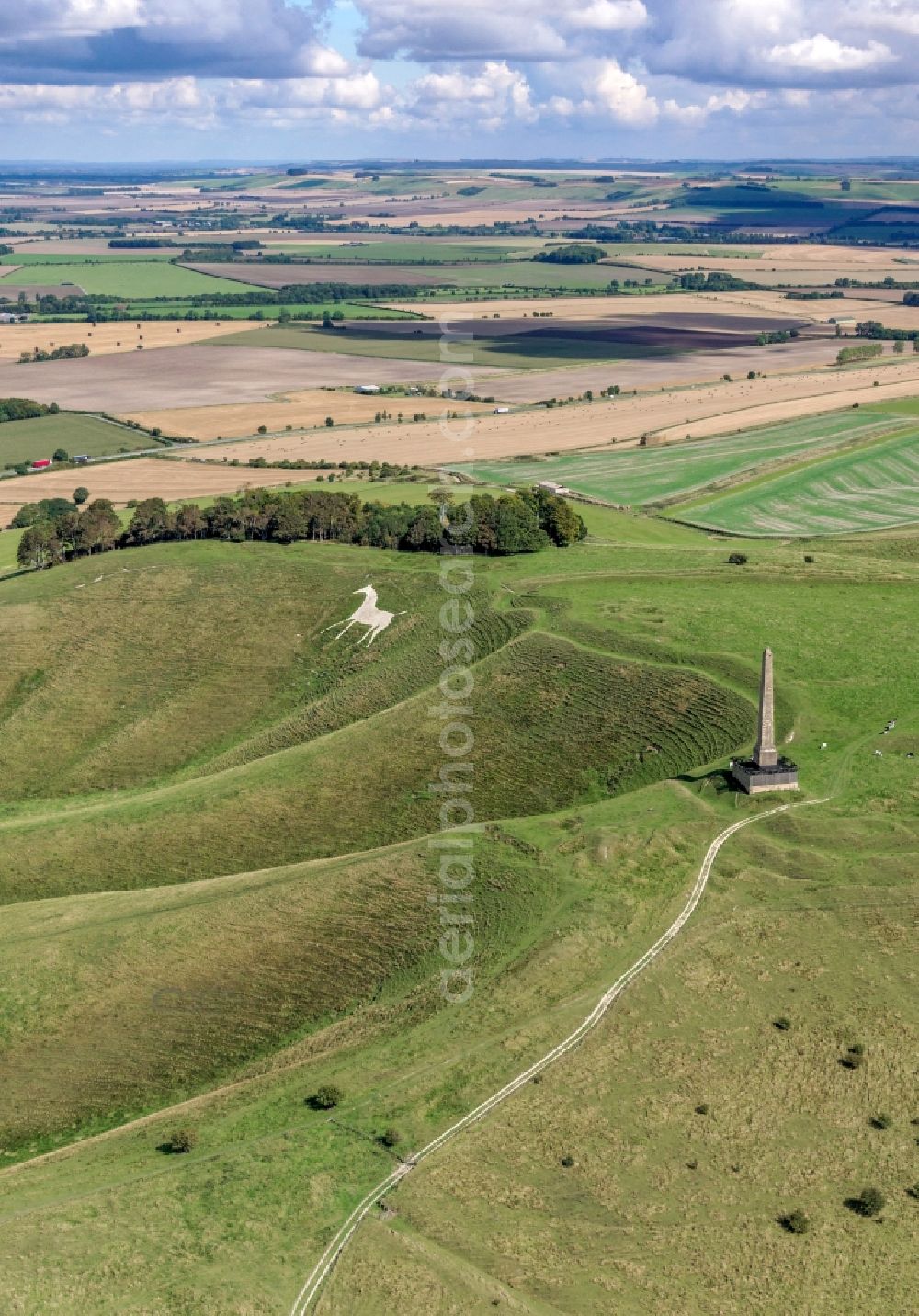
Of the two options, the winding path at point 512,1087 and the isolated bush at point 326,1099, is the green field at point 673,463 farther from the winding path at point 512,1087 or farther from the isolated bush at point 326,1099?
the isolated bush at point 326,1099

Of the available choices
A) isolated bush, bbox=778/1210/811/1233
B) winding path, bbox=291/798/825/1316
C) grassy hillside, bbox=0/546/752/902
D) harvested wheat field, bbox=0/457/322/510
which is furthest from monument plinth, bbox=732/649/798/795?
harvested wheat field, bbox=0/457/322/510

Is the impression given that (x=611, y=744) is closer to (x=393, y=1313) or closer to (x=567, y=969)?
(x=567, y=969)

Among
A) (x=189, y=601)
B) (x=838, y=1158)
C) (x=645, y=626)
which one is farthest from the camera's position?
(x=189, y=601)

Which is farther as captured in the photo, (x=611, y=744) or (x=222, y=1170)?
(x=611, y=744)

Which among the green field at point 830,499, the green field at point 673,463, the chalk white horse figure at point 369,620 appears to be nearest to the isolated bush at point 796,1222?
the chalk white horse figure at point 369,620

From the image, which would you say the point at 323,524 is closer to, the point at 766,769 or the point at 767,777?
the point at 766,769

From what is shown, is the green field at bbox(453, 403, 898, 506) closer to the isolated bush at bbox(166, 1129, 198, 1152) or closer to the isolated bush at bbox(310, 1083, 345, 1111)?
the isolated bush at bbox(310, 1083, 345, 1111)

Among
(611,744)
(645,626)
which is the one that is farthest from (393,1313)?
(645,626)
